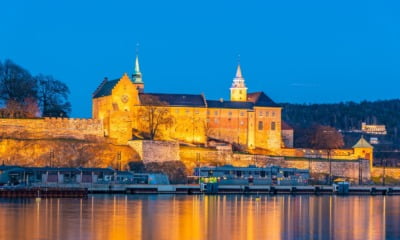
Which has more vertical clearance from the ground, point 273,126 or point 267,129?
point 273,126

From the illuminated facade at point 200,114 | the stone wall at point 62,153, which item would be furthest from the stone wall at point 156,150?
the illuminated facade at point 200,114

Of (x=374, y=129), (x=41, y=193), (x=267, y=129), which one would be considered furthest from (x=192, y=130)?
(x=374, y=129)

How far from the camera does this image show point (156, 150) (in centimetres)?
9606

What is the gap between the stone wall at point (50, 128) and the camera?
3664 inches

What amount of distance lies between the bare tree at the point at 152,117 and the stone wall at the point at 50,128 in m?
7.42

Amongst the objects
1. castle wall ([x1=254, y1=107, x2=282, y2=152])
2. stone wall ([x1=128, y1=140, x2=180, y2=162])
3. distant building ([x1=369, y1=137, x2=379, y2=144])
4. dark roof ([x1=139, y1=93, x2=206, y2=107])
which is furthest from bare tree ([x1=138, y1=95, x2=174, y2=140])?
distant building ([x1=369, y1=137, x2=379, y2=144])

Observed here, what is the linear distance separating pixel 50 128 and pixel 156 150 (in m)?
10.6

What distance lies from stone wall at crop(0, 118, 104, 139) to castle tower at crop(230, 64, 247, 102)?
102 ft

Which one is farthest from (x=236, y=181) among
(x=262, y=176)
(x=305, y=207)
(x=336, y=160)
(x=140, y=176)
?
(x=305, y=207)

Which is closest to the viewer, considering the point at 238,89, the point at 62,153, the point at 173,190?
the point at 173,190

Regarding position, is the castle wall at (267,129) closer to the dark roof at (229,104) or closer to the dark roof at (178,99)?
the dark roof at (229,104)

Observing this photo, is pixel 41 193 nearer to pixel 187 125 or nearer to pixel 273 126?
pixel 187 125

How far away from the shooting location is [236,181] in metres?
94.2

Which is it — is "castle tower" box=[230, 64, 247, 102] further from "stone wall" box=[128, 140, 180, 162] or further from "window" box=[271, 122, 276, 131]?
"stone wall" box=[128, 140, 180, 162]
